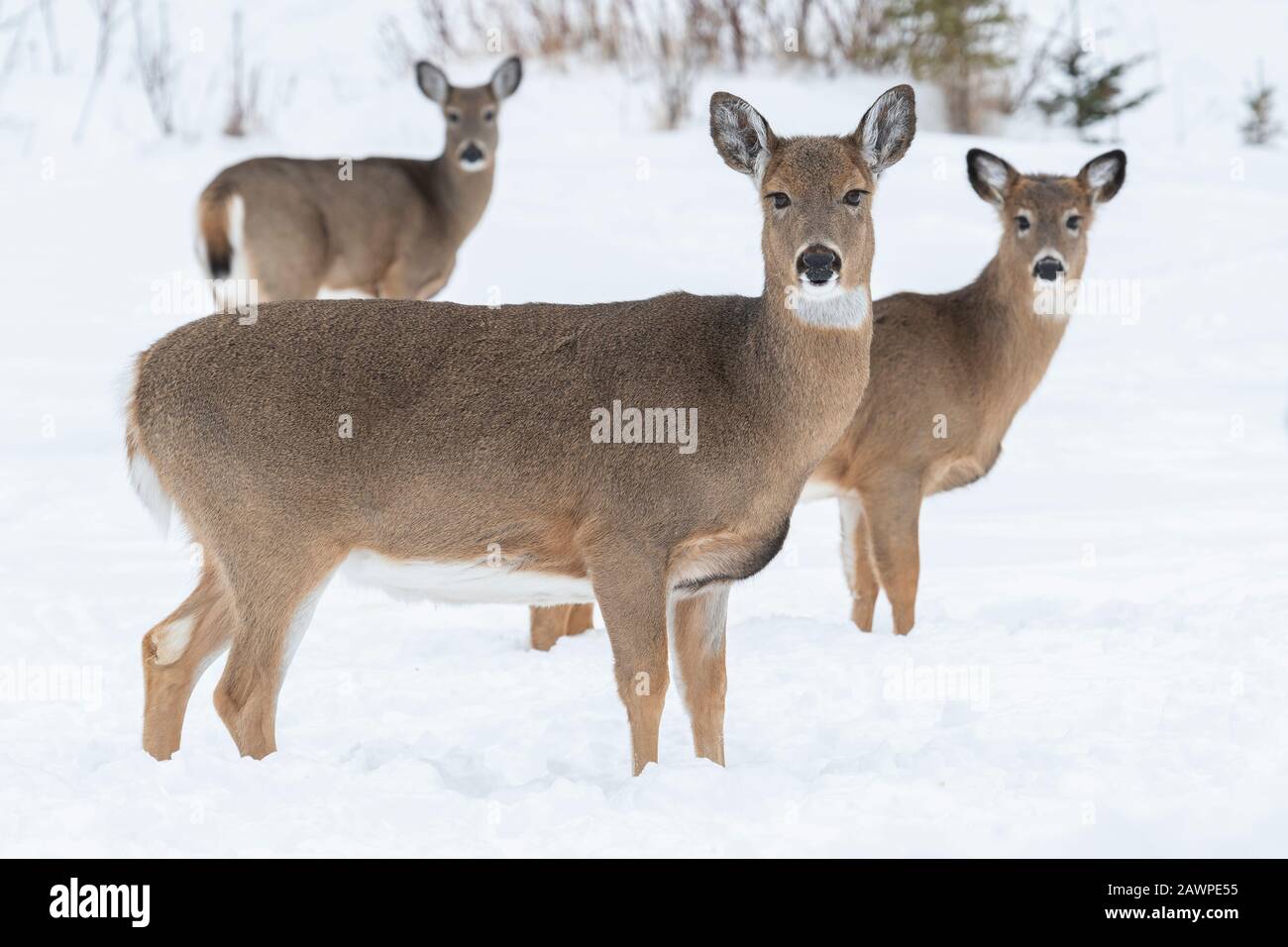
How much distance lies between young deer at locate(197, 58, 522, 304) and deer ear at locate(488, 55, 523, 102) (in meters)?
0.01

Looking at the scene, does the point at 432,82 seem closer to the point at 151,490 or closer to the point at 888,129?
the point at 888,129

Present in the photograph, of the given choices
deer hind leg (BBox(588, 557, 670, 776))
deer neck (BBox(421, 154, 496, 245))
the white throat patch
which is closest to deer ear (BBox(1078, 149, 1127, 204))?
the white throat patch

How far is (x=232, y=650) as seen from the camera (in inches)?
241

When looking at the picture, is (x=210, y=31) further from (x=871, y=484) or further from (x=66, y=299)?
(x=871, y=484)

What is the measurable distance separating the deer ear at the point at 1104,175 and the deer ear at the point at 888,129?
3.22 metres

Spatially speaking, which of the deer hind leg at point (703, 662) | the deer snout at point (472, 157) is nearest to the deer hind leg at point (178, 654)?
the deer hind leg at point (703, 662)

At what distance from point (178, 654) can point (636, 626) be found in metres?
1.71

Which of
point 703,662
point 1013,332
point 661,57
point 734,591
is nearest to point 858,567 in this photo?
point 734,591

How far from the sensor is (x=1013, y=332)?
9.20m

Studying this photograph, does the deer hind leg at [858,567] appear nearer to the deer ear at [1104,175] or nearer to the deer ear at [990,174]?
the deer ear at [990,174]

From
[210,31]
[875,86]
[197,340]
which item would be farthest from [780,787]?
[210,31]

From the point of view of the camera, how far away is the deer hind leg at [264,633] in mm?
6020

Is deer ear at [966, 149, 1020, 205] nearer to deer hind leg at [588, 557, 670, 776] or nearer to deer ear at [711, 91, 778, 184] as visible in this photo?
deer ear at [711, 91, 778, 184]

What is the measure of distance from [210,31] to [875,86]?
8951 millimetres
